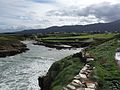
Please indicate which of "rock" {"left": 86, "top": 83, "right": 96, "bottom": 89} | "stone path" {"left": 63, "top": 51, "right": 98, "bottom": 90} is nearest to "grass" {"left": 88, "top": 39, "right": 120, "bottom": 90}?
"stone path" {"left": 63, "top": 51, "right": 98, "bottom": 90}

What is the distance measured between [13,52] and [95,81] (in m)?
98.9

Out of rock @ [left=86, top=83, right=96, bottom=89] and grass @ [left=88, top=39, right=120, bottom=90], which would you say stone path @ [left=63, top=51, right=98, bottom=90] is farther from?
grass @ [left=88, top=39, right=120, bottom=90]

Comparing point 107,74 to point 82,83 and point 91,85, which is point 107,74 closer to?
point 91,85

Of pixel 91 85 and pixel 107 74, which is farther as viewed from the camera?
pixel 107 74

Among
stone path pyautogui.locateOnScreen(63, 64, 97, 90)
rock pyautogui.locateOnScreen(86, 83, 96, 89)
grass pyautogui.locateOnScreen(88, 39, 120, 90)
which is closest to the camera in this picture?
stone path pyautogui.locateOnScreen(63, 64, 97, 90)

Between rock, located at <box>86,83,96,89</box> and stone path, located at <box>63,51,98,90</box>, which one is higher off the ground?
stone path, located at <box>63,51,98,90</box>

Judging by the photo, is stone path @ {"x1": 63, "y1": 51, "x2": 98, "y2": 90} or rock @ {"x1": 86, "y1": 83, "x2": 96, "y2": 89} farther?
rock @ {"x1": 86, "y1": 83, "x2": 96, "y2": 89}

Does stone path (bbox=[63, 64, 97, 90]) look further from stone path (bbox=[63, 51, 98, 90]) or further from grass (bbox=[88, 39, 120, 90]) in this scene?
grass (bbox=[88, 39, 120, 90])

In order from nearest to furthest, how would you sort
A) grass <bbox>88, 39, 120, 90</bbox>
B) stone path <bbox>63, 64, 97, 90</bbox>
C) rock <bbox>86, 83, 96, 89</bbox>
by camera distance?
stone path <bbox>63, 64, 97, 90</bbox>
rock <bbox>86, 83, 96, 89</bbox>
grass <bbox>88, 39, 120, 90</bbox>

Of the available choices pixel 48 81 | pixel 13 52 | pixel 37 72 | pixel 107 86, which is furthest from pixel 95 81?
pixel 13 52

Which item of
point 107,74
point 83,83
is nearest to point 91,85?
point 83,83

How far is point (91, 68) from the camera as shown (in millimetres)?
24844

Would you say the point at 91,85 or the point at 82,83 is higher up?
the point at 82,83

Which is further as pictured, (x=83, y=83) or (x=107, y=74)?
(x=107, y=74)
